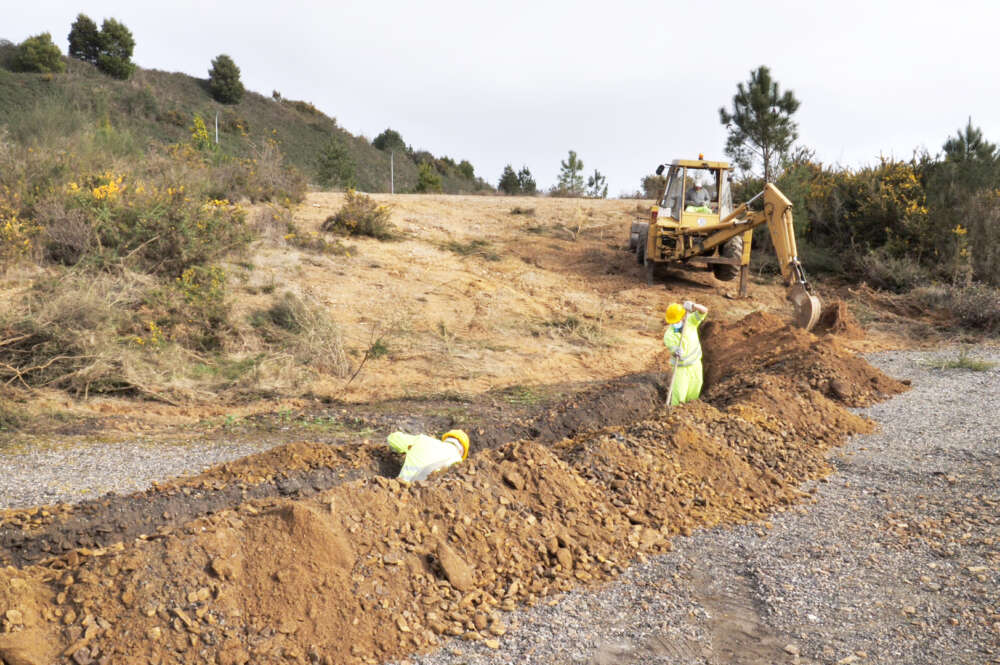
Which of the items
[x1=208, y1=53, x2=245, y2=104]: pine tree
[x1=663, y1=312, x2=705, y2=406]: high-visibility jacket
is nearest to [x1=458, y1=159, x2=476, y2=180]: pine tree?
[x1=208, y1=53, x2=245, y2=104]: pine tree

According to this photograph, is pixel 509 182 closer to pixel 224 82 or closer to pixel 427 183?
pixel 427 183

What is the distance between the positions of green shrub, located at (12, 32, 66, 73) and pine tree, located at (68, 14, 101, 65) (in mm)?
3035

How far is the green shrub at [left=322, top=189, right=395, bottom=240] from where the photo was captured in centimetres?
1521

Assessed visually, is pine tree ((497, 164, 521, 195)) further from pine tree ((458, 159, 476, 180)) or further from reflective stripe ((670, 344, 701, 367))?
reflective stripe ((670, 344, 701, 367))

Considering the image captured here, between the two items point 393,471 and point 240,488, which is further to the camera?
point 393,471

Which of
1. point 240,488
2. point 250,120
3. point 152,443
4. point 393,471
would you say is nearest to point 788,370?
point 393,471

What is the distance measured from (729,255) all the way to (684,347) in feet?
24.6

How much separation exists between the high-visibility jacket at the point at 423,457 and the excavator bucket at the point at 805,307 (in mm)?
7059

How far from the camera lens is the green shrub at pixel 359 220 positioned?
1521 centimetres

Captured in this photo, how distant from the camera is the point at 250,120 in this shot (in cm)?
4269

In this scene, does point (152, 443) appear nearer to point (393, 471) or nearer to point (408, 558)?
point (393, 471)

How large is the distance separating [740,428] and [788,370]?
2369mm

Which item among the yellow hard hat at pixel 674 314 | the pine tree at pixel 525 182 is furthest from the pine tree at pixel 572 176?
the yellow hard hat at pixel 674 314

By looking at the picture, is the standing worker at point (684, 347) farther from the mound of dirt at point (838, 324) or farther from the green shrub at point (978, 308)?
the green shrub at point (978, 308)
